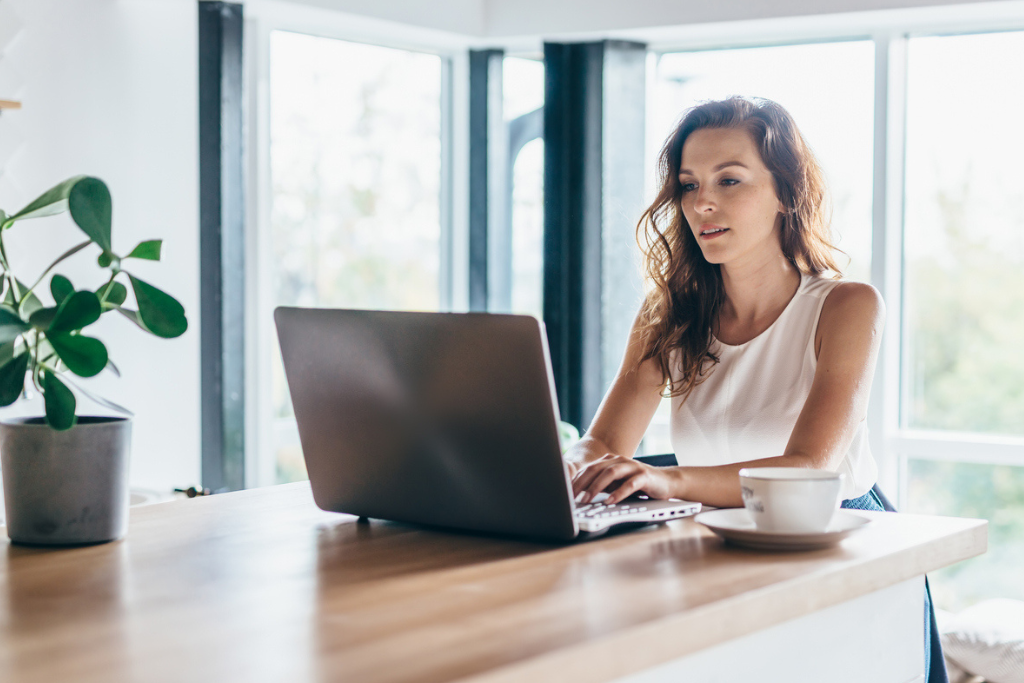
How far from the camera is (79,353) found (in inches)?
39.3

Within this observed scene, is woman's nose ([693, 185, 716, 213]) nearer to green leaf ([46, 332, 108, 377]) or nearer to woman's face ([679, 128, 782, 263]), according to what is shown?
woman's face ([679, 128, 782, 263])

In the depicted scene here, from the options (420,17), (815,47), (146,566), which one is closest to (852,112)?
(815,47)

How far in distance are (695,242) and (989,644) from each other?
1.19 metres

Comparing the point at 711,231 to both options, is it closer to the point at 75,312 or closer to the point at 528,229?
the point at 75,312

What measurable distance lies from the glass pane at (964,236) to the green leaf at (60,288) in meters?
2.76

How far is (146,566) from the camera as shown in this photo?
976 mm

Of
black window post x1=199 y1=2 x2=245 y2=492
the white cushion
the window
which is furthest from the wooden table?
the window

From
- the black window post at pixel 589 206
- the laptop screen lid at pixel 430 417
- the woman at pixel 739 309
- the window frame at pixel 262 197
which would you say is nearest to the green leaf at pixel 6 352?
the laptop screen lid at pixel 430 417

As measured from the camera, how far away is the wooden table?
0.69 metres

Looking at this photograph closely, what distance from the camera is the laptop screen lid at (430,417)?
39.5 inches

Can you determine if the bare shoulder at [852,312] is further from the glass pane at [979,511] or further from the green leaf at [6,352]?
the glass pane at [979,511]

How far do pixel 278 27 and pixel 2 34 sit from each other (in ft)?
3.10

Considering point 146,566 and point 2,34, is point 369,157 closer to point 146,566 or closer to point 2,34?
point 2,34

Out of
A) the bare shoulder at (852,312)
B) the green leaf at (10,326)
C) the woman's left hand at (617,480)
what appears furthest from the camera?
the bare shoulder at (852,312)
